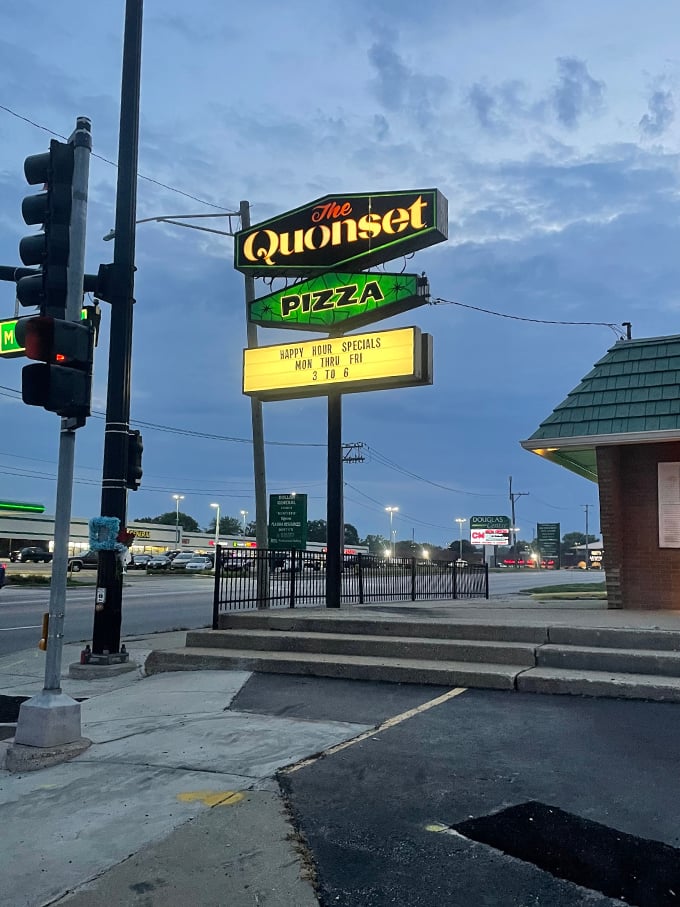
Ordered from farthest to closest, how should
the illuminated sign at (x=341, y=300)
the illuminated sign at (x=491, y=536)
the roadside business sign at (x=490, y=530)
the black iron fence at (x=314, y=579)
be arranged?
the roadside business sign at (x=490, y=530), the illuminated sign at (x=491, y=536), the illuminated sign at (x=341, y=300), the black iron fence at (x=314, y=579)

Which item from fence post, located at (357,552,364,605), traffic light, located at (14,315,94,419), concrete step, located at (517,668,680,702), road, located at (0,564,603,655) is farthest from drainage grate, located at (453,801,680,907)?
fence post, located at (357,552,364,605)

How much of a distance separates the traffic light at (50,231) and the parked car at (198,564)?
5277 cm

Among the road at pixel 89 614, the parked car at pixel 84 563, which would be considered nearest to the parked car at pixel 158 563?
the parked car at pixel 84 563

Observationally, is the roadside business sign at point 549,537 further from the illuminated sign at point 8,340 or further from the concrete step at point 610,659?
the concrete step at point 610,659

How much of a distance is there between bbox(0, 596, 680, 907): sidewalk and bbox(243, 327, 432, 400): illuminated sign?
26.5ft

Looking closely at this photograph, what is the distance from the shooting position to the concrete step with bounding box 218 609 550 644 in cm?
949

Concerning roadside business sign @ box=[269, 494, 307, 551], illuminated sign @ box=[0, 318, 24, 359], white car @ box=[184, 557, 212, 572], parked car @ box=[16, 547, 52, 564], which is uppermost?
illuminated sign @ box=[0, 318, 24, 359]

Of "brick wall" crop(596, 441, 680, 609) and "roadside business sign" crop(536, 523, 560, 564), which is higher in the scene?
"roadside business sign" crop(536, 523, 560, 564)

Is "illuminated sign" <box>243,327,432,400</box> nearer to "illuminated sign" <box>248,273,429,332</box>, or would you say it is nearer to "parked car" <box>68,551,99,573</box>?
"illuminated sign" <box>248,273,429,332</box>

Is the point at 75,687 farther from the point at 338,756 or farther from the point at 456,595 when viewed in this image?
the point at 456,595

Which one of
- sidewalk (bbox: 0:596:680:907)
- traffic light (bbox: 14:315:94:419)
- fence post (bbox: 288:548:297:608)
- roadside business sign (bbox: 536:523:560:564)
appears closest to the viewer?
sidewalk (bbox: 0:596:680:907)

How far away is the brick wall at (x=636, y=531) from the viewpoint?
12.9 m

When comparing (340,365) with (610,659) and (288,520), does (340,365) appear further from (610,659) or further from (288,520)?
(610,659)

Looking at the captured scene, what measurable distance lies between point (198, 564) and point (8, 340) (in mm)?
48666
